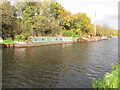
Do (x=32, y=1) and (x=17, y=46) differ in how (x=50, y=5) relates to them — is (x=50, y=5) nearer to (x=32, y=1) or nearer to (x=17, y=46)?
(x=32, y=1)

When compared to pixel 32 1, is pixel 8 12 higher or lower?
lower

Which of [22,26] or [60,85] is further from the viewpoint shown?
[22,26]

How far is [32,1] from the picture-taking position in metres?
44.5

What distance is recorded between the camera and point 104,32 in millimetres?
110875


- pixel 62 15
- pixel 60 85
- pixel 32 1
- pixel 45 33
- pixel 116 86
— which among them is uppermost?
pixel 32 1

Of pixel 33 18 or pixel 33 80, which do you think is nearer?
pixel 33 80

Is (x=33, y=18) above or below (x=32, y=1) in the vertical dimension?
below

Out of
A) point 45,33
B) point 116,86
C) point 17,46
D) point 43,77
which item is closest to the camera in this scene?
point 116,86

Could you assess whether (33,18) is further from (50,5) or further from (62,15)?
(62,15)

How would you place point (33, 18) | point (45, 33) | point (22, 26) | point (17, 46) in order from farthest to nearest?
point (45, 33), point (33, 18), point (22, 26), point (17, 46)

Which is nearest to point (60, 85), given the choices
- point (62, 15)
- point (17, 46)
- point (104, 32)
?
point (17, 46)

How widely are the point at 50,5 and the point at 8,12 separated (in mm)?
19854

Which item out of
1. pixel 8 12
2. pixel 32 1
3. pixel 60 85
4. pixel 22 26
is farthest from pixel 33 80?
pixel 32 1

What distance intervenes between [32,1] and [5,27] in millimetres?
16516
